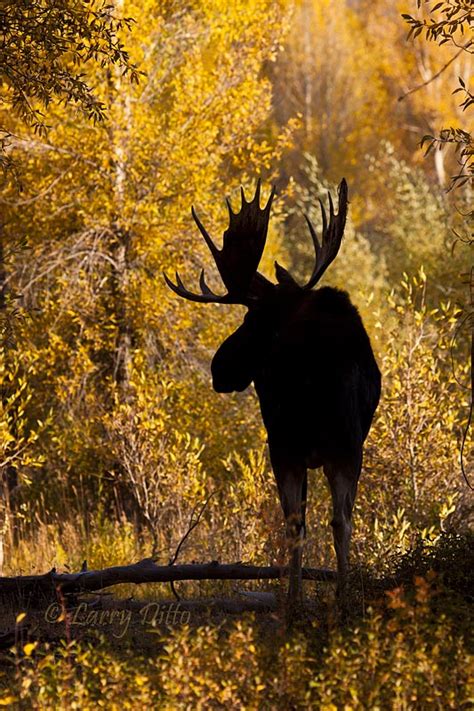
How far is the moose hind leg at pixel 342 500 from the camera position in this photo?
730cm

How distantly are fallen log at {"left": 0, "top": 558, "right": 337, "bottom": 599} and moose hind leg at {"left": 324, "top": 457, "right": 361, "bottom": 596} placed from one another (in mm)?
708

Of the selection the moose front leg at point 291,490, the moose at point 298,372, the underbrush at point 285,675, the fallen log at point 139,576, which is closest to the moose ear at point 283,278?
the moose at point 298,372

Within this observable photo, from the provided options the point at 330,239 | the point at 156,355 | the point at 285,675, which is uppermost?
the point at 156,355

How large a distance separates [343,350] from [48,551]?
603 cm

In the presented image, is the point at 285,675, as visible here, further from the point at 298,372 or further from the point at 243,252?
the point at 243,252

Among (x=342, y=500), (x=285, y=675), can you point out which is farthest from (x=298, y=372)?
(x=285, y=675)

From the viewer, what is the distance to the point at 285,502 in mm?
7285

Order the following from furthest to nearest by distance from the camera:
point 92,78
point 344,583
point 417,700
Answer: point 92,78 < point 344,583 < point 417,700

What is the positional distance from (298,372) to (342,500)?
85 cm

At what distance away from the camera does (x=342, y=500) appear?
24.1 feet

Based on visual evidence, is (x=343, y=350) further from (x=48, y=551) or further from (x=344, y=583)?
(x=48, y=551)

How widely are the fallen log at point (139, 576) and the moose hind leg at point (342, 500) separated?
0.71m

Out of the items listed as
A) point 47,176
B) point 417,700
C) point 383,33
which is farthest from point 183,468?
point 383,33

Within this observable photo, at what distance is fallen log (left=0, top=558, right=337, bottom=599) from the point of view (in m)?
8.00
